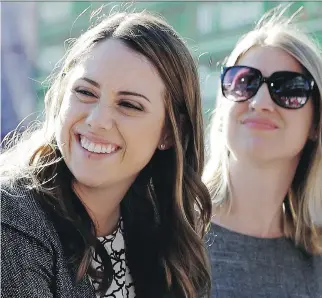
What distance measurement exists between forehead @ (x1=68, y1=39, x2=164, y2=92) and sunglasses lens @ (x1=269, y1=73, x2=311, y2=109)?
78cm

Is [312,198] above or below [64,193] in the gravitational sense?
below

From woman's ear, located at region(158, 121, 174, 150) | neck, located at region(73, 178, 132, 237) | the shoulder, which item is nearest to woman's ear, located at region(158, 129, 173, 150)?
woman's ear, located at region(158, 121, 174, 150)

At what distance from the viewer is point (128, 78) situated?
5.74 ft

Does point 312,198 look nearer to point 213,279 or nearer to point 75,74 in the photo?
point 213,279

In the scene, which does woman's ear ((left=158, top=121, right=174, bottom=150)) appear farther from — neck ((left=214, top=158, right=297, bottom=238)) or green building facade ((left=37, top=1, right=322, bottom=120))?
green building facade ((left=37, top=1, right=322, bottom=120))

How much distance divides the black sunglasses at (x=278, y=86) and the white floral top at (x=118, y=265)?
870 mm

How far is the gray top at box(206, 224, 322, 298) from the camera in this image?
2.39 metres

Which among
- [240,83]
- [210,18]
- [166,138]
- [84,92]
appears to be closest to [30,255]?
[84,92]

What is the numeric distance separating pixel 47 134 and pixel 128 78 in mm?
335

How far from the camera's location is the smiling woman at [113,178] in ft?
5.34

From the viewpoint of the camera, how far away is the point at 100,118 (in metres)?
1.69

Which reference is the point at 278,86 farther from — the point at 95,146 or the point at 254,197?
the point at 95,146

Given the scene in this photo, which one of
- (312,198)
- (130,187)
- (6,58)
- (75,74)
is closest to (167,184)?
(130,187)

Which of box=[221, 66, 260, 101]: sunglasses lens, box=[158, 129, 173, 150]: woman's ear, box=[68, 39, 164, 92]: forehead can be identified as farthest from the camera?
box=[221, 66, 260, 101]: sunglasses lens
